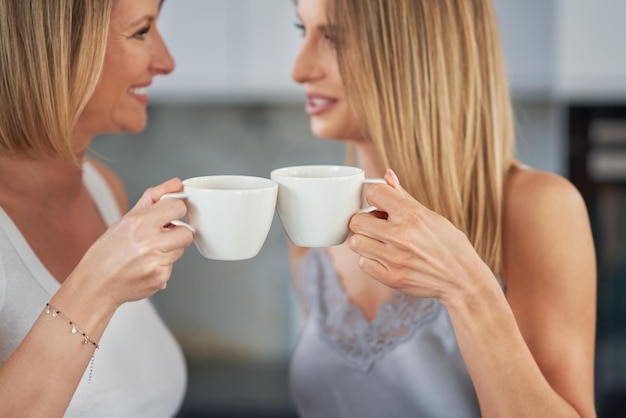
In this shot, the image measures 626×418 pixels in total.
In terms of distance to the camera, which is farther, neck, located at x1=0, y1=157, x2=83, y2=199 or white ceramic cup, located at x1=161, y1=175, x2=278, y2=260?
neck, located at x1=0, y1=157, x2=83, y2=199

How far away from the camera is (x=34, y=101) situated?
3.17ft

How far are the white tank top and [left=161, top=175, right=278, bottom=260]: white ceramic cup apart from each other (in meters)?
0.31

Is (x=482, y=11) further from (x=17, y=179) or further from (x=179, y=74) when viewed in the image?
(x=179, y=74)

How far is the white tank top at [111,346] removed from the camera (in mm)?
980

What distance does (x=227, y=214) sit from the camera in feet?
2.60

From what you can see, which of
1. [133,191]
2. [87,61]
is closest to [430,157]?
[87,61]

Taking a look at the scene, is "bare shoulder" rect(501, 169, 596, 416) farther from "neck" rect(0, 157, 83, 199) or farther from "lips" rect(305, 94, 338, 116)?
"neck" rect(0, 157, 83, 199)

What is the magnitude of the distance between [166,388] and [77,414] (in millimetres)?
176

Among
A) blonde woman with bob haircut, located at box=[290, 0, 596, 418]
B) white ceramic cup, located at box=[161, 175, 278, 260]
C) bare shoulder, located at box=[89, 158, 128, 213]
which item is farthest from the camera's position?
bare shoulder, located at box=[89, 158, 128, 213]

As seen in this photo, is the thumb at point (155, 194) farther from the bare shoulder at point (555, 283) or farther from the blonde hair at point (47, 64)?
the bare shoulder at point (555, 283)

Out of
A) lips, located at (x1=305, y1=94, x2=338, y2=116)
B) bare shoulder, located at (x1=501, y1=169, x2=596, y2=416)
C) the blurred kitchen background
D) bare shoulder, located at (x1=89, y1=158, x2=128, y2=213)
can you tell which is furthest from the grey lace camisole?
the blurred kitchen background

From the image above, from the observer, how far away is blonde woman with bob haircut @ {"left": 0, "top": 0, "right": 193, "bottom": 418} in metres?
0.79

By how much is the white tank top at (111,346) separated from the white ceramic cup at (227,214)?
314mm

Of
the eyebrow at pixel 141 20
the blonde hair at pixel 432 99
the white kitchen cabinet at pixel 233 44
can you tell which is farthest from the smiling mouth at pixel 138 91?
the white kitchen cabinet at pixel 233 44
